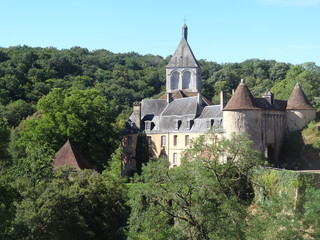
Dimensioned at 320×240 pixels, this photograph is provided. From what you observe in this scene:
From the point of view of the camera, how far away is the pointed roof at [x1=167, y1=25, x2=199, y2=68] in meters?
60.4

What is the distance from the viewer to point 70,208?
31984mm

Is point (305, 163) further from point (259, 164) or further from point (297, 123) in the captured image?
point (259, 164)

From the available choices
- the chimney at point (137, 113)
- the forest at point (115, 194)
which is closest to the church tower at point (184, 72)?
the chimney at point (137, 113)

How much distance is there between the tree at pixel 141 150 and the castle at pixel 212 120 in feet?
1.89

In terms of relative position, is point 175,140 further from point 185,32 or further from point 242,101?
point 185,32

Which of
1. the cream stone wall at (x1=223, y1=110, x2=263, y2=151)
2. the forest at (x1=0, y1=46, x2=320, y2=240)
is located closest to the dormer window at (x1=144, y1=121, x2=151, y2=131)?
the forest at (x1=0, y1=46, x2=320, y2=240)

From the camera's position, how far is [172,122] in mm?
49406

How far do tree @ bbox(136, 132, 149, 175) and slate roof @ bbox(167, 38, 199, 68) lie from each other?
13.0m

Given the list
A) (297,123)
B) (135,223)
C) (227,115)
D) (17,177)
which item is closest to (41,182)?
(17,177)

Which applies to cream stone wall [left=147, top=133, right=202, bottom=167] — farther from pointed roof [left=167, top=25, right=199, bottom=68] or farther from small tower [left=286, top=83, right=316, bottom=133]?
pointed roof [left=167, top=25, right=199, bottom=68]

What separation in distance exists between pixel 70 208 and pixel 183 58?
31.8 metres

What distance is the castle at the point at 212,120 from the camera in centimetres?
4062

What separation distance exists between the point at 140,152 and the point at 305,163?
46.3 feet

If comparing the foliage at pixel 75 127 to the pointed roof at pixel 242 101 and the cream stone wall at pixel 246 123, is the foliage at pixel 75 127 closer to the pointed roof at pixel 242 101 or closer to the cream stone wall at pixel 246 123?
the cream stone wall at pixel 246 123
